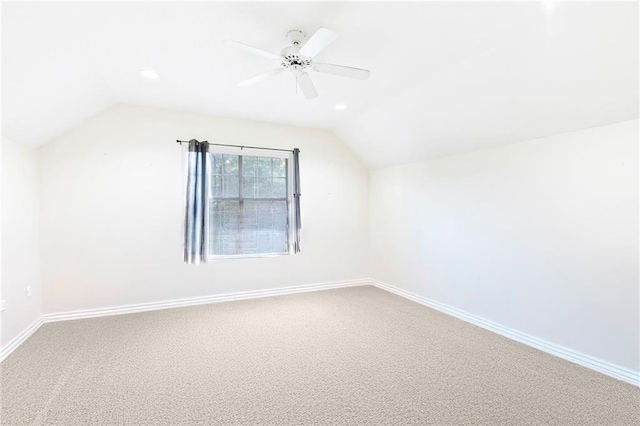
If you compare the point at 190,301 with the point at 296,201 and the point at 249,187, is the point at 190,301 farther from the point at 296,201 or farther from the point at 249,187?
A: the point at 296,201

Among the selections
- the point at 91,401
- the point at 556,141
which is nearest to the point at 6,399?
the point at 91,401

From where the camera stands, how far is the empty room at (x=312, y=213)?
1.96m

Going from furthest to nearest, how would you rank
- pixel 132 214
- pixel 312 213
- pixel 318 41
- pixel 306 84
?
1. pixel 312 213
2. pixel 132 214
3. pixel 306 84
4. pixel 318 41

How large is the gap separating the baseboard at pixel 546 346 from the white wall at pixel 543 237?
2.0 inches

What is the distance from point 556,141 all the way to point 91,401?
4110 millimetres

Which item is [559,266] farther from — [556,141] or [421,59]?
[421,59]

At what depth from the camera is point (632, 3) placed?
167 centimetres

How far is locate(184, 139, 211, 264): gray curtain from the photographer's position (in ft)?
12.8

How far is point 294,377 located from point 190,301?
2.28 m

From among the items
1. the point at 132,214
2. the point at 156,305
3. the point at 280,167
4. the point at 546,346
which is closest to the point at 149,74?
the point at 132,214

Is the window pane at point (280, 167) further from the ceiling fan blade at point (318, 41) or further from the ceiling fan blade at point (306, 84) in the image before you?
the ceiling fan blade at point (318, 41)

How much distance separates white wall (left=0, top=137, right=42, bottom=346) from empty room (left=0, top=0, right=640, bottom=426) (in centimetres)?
3

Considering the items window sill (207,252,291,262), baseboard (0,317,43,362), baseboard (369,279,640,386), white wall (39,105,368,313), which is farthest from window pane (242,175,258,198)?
baseboard (369,279,640,386)

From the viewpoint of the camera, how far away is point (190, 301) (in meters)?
4.01
